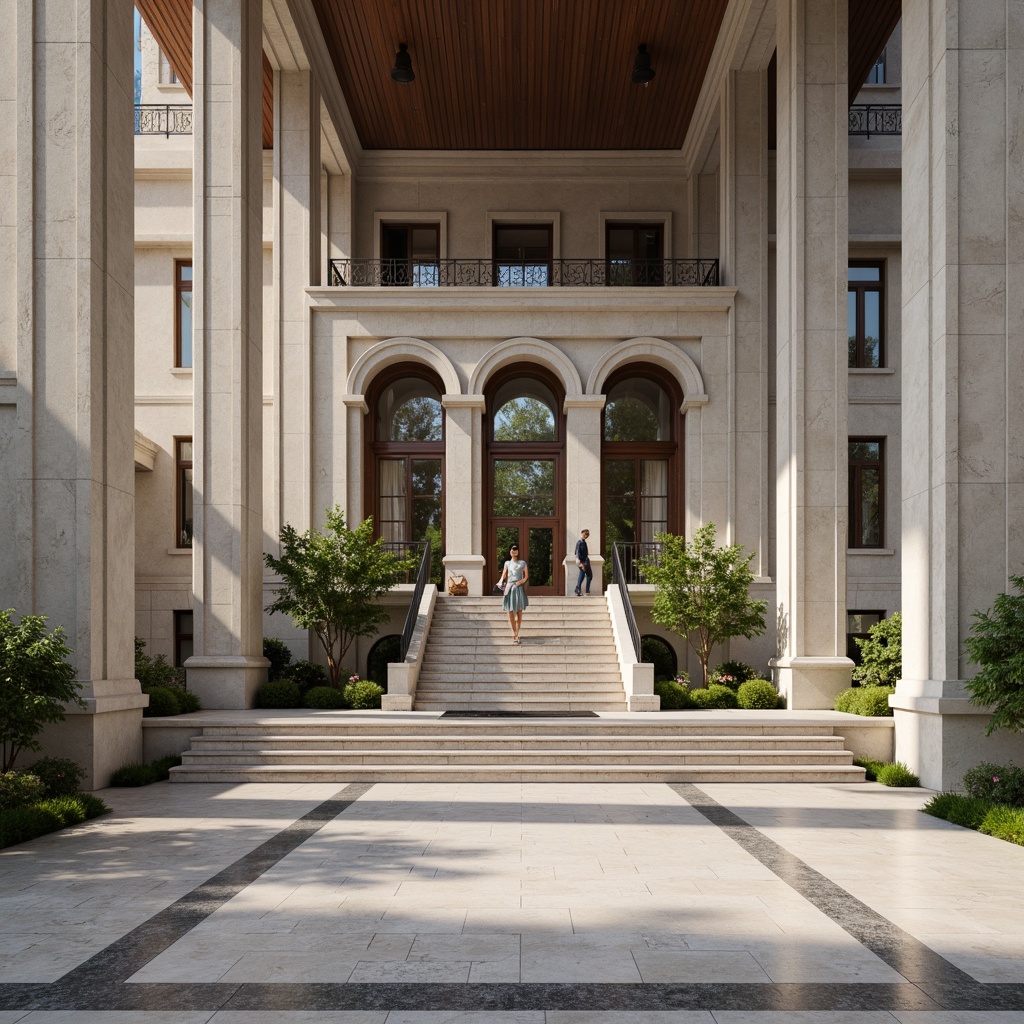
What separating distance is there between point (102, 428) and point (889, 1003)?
1133 centimetres

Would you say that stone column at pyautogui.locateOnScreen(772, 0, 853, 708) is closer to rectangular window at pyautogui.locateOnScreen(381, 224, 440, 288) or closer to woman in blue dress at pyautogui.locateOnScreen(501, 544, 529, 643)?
woman in blue dress at pyautogui.locateOnScreen(501, 544, 529, 643)

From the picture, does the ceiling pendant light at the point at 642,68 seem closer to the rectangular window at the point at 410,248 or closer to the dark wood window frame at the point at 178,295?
the rectangular window at the point at 410,248

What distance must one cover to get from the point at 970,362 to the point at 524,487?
15355 millimetres

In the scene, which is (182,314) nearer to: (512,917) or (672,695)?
(672,695)

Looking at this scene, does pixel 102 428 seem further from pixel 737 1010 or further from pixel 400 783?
pixel 737 1010

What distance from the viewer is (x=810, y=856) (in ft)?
31.3

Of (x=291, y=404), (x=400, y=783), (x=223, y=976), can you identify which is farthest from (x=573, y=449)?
(x=223, y=976)

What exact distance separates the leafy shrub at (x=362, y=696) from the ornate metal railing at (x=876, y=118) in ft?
61.4

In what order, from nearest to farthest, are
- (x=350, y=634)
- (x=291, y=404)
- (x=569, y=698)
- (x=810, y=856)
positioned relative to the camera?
1. (x=810, y=856)
2. (x=569, y=698)
3. (x=350, y=634)
4. (x=291, y=404)

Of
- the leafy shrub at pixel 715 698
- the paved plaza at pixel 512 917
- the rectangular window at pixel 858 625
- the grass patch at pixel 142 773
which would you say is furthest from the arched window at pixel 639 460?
the paved plaza at pixel 512 917

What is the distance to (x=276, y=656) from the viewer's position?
72.7 feet

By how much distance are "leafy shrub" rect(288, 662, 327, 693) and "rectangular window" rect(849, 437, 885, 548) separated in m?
13.6

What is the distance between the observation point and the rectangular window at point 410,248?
2934cm

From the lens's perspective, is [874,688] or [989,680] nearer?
[989,680]
